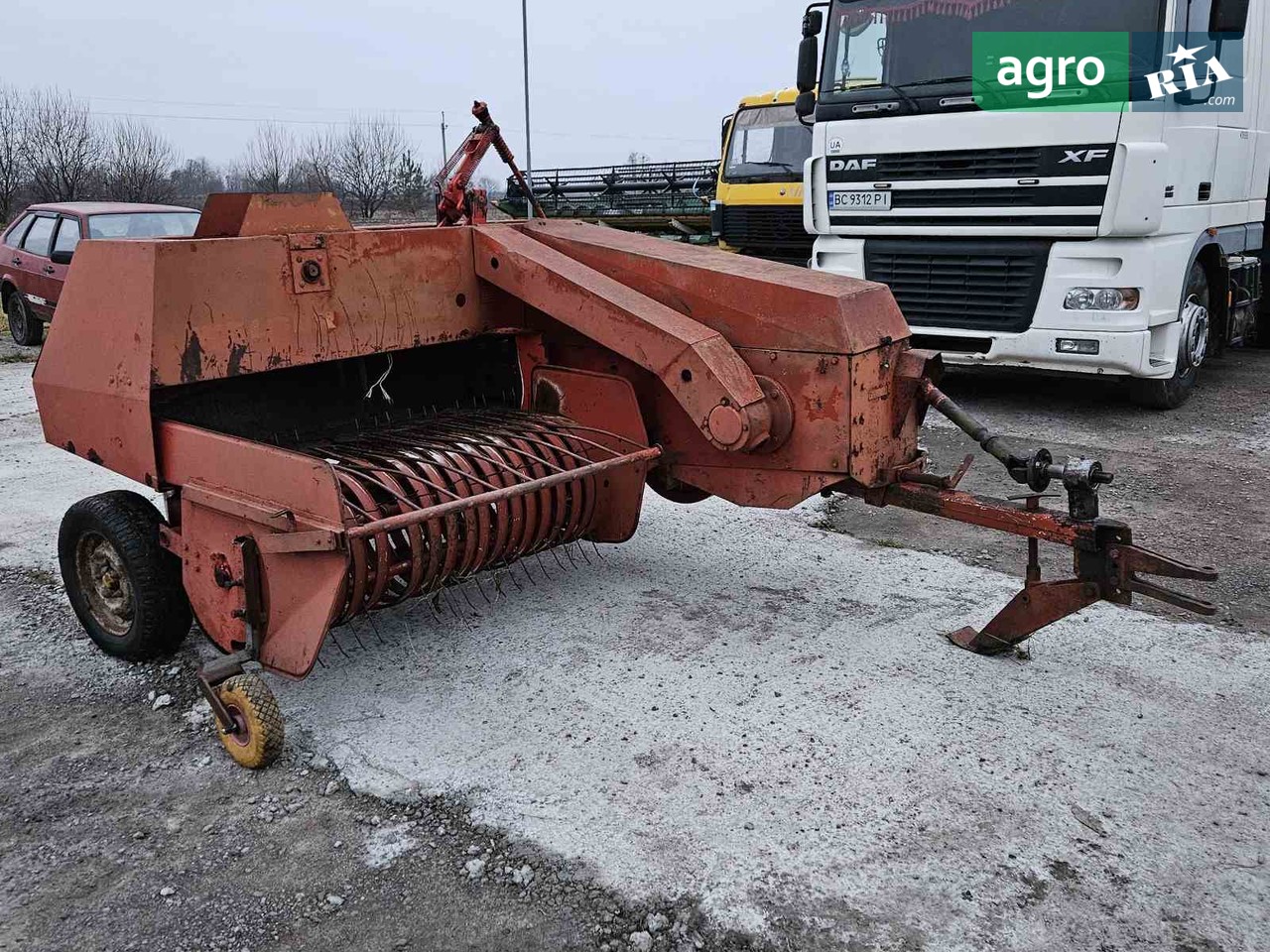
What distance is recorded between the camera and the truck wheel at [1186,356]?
286 inches

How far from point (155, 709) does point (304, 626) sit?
2.24 ft

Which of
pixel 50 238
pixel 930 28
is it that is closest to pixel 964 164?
pixel 930 28

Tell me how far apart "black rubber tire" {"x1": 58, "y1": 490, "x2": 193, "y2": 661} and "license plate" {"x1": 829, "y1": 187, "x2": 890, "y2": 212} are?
17.2 feet

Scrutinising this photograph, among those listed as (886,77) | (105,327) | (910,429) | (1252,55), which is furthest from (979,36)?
(105,327)

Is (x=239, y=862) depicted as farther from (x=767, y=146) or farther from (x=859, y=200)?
(x=767, y=146)

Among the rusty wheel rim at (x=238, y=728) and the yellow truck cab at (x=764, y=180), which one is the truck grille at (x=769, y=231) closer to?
the yellow truck cab at (x=764, y=180)

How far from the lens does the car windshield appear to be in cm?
987

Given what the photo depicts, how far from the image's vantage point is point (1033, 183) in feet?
21.5

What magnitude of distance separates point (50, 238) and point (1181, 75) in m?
9.64

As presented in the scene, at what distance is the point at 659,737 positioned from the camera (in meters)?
3.12

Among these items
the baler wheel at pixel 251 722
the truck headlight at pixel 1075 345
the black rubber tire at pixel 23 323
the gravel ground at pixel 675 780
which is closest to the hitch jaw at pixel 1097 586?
the gravel ground at pixel 675 780

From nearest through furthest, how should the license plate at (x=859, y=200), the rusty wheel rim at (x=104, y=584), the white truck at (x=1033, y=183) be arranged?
the rusty wheel rim at (x=104, y=584), the white truck at (x=1033, y=183), the license plate at (x=859, y=200)

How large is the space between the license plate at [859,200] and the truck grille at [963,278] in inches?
9.5

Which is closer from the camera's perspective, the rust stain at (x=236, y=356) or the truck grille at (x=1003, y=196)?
the rust stain at (x=236, y=356)
